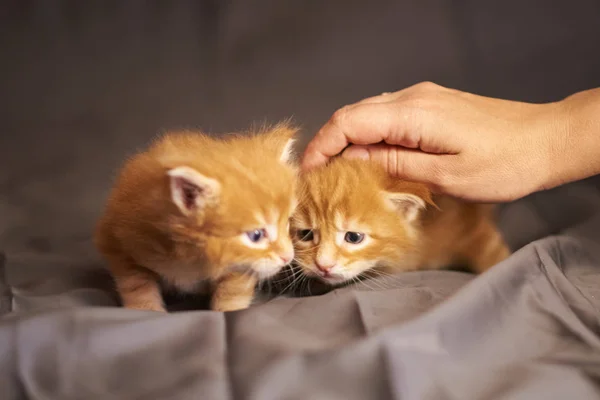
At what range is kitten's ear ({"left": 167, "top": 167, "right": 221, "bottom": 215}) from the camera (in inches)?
40.8

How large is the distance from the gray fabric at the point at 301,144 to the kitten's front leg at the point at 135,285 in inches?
2.9

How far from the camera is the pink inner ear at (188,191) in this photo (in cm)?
106

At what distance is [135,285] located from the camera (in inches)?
49.1

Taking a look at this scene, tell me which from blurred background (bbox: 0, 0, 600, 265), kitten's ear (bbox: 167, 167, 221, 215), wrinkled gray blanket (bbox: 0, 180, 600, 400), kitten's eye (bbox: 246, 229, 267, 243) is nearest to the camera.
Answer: wrinkled gray blanket (bbox: 0, 180, 600, 400)

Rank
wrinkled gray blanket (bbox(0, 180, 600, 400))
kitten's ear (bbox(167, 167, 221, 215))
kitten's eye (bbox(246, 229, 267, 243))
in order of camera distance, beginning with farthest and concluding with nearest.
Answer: kitten's eye (bbox(246, 229, 267, 243)), kitten's ear (bbox(167, 167, 221, 215)), wrinkled gray blanket (bbox(0, 180, 600, 400))

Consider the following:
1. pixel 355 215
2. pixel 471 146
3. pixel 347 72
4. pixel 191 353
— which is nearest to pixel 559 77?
pixel 347 72

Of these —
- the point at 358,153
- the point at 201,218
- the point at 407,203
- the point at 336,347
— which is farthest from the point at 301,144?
the point at 336,347

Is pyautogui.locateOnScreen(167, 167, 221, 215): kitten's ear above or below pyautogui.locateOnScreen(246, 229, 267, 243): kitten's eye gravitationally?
above

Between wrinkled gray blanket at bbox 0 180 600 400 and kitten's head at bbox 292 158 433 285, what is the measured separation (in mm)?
147

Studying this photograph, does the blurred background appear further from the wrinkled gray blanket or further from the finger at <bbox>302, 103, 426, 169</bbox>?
the wrinkled gray blanket

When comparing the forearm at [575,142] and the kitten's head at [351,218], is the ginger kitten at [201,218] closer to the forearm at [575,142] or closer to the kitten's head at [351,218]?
the kitten's head at [351,218]

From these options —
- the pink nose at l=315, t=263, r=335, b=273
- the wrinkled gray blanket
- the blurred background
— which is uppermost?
the blurred background

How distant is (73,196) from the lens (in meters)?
1.87

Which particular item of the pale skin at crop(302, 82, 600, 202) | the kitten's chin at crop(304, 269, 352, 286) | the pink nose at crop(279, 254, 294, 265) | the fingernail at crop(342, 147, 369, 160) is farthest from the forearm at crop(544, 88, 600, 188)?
the pink nose at crop(279, 254, 294, 265)
